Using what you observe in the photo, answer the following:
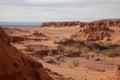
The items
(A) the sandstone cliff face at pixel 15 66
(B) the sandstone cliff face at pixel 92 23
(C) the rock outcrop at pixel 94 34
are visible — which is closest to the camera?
(A) the sandstone cliff face at pixel 15 66

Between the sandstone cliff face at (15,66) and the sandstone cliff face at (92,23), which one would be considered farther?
the sandstone cliff face at (92,23)

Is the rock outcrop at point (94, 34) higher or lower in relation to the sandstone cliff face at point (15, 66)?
lower

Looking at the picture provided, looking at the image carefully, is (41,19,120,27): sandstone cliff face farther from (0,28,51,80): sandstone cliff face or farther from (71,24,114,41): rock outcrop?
(0,28,51,80): sandstone cliff face

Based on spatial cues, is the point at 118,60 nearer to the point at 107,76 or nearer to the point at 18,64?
the point at 107,76

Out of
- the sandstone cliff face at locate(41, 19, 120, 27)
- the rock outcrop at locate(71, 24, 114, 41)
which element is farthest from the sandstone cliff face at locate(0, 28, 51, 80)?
the sandstone cliff face at locate(41, 19, 120, 27)

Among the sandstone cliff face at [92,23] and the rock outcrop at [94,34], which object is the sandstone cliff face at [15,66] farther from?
the sandstone cliff face at [92,23]

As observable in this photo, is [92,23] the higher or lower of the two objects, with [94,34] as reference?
higher

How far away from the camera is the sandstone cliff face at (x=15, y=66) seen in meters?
5.85

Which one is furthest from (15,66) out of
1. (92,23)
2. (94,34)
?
(92,23)

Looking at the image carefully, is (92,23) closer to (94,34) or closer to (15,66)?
(94,34)

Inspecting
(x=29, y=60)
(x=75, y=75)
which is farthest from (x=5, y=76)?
(x=75, y=75)

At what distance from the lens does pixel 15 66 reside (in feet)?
20.2

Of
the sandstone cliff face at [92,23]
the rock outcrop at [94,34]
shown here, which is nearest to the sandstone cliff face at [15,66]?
the rock outcrop at [94,34]

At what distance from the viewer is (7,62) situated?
19.4ft
